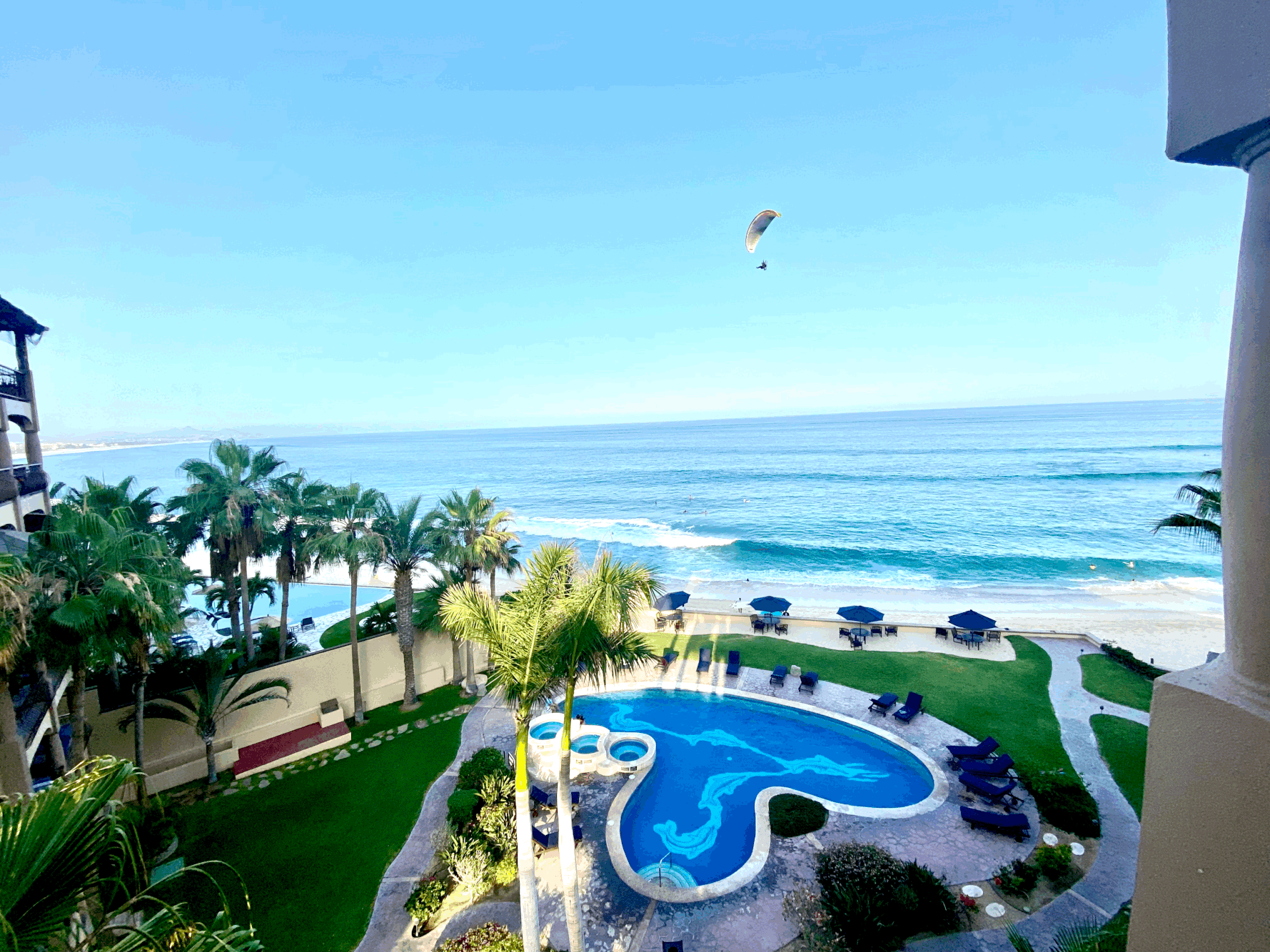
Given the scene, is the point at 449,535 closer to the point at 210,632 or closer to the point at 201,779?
the point at 201,779

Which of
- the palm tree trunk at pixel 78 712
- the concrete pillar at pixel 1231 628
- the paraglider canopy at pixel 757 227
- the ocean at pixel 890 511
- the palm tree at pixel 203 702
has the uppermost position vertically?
the paraglider canopy at pixel 757 227

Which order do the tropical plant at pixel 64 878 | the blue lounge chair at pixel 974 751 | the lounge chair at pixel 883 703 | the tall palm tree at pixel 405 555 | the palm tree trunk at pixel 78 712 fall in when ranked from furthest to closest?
1. the lounge chair at pixel 883 703
2. the tall palm tree at pixel 405 555
3. the blue lounge chair at pixel 974 751
4. the palm tree trunk at pixel 78 712
5. the tropical plant at pixel 64 878

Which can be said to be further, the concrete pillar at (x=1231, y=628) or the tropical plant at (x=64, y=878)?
the tropical plant at (x=64, y=878)

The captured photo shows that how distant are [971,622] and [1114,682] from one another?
4384mm

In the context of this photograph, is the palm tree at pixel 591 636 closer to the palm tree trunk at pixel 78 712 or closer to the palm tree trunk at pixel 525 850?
the palm tree trunk at pixel 525 850

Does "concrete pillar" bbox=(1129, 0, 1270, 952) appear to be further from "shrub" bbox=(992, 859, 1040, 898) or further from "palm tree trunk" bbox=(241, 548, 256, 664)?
"palm tree trunk" bbox=(241, 548, 256, 664)

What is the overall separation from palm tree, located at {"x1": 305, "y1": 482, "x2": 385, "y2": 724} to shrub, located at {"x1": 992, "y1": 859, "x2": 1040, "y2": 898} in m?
16.1

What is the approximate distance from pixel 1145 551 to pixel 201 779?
5285 centimetres

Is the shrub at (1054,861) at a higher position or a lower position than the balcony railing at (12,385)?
lower

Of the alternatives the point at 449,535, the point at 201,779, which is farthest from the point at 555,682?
the point at 201,779

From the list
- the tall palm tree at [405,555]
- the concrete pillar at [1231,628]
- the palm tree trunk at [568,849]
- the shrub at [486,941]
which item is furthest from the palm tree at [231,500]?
the concrete pillar at [1231,628]

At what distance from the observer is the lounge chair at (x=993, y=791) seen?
12094mm

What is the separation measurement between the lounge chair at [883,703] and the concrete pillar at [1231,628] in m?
15.9

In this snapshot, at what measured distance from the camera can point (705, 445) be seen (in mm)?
130750
